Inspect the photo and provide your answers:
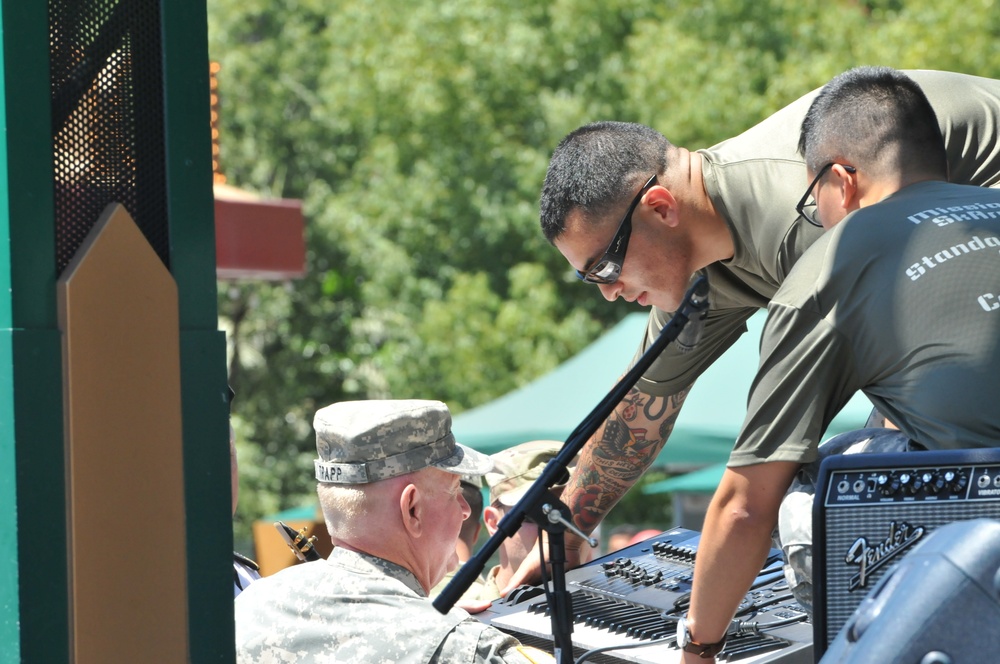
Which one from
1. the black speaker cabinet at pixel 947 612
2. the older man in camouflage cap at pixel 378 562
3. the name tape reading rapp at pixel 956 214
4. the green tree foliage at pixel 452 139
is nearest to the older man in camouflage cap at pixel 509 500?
the older man in camouflage cap at pixel 378 562

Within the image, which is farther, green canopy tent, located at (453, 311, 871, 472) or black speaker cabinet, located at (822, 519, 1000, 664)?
green canopy tent, located at (453, 311, 871, 472)

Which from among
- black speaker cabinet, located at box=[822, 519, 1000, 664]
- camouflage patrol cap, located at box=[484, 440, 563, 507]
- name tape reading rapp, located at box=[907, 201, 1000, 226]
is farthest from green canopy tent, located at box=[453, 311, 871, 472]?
black speaker cabinet, located at box=[822, 519, 1000, 664]

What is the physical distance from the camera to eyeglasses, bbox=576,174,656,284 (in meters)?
3.12

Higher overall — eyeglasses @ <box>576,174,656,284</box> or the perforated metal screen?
the perforated metal screen

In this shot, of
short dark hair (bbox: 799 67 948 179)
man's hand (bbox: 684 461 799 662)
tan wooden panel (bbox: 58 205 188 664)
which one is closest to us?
tan wooden panel (bbox: 58 205 188 664)

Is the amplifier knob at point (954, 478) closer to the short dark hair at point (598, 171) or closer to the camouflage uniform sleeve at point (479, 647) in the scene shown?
the camouflage uniform sleeve at point (479, 647)

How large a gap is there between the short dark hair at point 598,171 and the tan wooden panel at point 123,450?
133 centimetres

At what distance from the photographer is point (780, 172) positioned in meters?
3.14

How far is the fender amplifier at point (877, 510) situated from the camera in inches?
79.0

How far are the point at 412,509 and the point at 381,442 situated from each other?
181 millimetres

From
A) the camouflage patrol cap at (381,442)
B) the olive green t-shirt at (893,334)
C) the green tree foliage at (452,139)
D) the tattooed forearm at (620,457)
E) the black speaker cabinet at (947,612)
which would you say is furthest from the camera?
the green tree foliage at (452,139)

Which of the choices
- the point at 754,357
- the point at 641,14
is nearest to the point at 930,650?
the point at 754,357

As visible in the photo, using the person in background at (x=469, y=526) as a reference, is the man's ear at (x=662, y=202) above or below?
above

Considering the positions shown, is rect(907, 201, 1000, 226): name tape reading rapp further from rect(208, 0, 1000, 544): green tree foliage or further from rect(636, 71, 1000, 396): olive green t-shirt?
rect(208, 0, 1000, 544): green tree foliage
